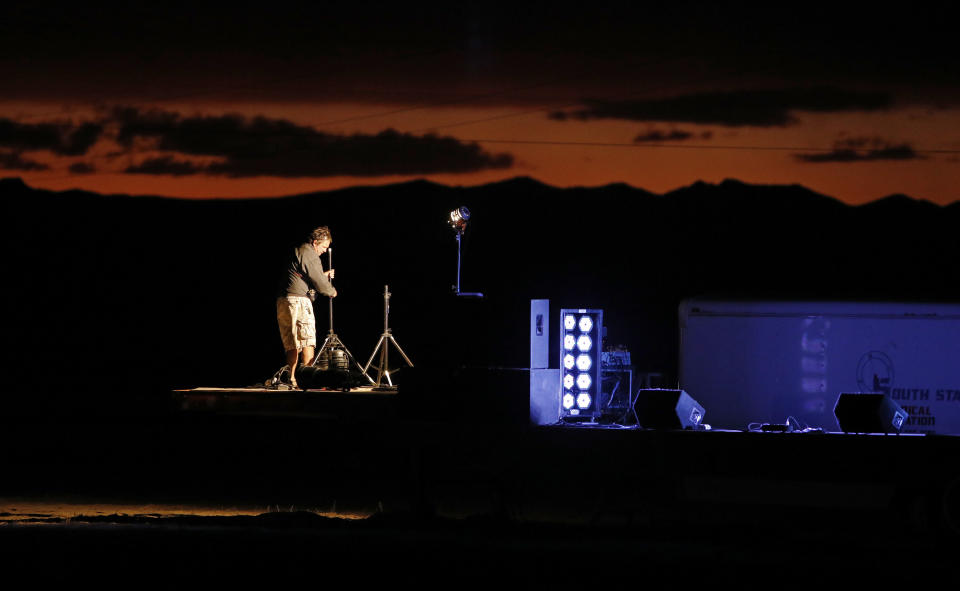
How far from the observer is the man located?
15352mm

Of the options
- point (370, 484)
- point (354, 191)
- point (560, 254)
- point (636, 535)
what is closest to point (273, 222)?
point (354, 191)

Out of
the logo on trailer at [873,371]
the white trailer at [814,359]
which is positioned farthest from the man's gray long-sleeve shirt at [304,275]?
the logo on trailer at [873,371]

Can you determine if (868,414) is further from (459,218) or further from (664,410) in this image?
(459,218)

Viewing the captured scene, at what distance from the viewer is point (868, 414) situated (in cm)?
1173

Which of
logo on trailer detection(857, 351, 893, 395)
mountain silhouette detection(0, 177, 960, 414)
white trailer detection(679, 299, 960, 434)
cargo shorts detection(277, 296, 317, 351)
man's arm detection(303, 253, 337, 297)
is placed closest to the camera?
white trailer detection(679, 299, 960, 434)

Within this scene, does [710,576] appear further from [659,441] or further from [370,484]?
[370,484]

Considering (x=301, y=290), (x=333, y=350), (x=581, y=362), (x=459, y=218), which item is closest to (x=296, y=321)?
(x=301, y=290)

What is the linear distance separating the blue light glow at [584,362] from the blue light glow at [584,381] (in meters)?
0.07

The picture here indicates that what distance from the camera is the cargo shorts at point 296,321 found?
1555 centimetres

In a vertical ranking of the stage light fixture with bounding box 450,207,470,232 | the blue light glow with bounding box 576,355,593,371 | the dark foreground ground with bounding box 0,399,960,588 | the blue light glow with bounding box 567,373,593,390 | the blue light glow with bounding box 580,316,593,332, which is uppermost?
the stage light fixture with bounding box 450,207,470,232

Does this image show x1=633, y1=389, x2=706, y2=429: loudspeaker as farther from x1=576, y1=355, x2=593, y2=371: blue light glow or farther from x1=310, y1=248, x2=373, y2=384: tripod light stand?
A: x1=310, y1=248, x2=373, y2=384: tripod light stand

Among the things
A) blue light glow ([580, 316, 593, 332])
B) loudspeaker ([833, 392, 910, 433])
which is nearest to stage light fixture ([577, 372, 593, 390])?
blue light glow ([580, 316, 593, 332])

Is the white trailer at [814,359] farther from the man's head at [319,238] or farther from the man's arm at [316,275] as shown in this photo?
the man's head at [319,238]

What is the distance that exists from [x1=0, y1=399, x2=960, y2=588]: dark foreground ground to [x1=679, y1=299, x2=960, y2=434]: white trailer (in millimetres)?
1212
